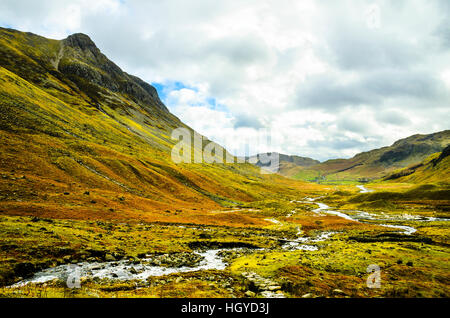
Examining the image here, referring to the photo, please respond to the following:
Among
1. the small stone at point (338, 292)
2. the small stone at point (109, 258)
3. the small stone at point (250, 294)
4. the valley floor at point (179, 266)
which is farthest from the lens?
the small stone at point (109, 258)


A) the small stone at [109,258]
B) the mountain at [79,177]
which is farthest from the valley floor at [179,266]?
the mountain at [79,177]

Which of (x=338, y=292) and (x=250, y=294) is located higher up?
(x=250, y=294)

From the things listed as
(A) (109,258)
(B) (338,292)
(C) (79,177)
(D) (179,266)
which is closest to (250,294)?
(B) (338,292)

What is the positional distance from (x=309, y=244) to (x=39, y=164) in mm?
72977

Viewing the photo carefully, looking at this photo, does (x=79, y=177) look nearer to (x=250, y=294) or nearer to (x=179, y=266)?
(x=179, y=266)

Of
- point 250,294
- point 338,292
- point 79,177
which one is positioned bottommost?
point 338,292

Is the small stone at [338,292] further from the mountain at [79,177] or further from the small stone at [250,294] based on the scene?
the mountain at [79,177]

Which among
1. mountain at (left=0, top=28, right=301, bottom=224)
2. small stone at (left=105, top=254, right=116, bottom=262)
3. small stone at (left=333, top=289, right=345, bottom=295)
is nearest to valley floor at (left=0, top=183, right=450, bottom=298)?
small stone at (left=105, top=254, right=116, bottom=262)

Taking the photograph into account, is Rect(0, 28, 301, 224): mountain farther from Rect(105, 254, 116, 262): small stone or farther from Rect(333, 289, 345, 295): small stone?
Rect(333, 289, 345, 295): small stone

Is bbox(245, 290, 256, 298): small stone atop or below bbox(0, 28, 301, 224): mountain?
below

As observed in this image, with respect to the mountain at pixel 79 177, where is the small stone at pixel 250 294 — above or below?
below

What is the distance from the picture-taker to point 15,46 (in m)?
194
